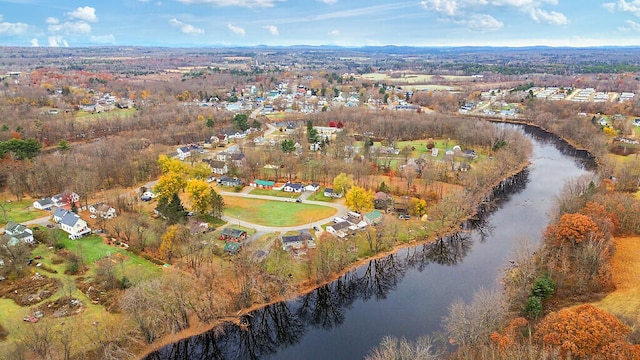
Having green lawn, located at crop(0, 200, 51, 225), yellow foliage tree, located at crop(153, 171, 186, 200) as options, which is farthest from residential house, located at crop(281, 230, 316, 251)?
green lawn, located at crop(0, 200, 51, 225)

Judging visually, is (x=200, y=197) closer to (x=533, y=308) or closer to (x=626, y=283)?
(x=533, y=308)

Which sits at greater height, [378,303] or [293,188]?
[293,188]

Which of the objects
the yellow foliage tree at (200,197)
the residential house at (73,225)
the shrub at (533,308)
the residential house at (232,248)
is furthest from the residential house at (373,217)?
the residential house at (73,225)

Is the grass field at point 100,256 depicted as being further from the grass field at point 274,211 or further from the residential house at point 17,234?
the grass field at point 274,211

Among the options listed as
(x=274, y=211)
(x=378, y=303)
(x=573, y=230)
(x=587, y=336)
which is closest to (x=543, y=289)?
(x=573, y=230)

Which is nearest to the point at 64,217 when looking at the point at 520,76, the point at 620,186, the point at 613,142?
the point at 620,186

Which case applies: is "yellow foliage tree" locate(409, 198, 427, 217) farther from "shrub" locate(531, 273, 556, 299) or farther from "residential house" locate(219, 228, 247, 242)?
"residential house" locate(219, 228, 247, 242)

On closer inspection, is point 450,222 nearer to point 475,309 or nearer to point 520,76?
point 475,309
